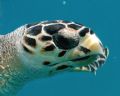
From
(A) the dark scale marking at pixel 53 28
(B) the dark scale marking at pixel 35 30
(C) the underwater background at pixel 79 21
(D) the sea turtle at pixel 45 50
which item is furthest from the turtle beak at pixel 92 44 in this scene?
(C) the underwater background at pixel 79 21

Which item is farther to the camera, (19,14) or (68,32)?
(19,14)

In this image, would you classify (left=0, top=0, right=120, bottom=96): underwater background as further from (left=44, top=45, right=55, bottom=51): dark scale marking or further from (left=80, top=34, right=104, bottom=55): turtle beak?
(left=80, top=34, right=104, bottom=55): turtle beak

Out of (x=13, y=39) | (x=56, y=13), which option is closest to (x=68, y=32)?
(x=13, y=39)

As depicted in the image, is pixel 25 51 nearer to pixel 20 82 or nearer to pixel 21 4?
pixel 20 82

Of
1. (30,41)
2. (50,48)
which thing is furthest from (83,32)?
(30,41)

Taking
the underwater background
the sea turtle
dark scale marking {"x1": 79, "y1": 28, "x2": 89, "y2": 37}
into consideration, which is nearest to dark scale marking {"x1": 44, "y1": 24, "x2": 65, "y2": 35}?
the sea turtle

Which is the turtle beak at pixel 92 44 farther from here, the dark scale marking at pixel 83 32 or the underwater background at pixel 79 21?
the underwater background at pixel 79 21

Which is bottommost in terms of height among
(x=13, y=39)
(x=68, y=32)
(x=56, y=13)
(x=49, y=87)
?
(x=68, y=32)
